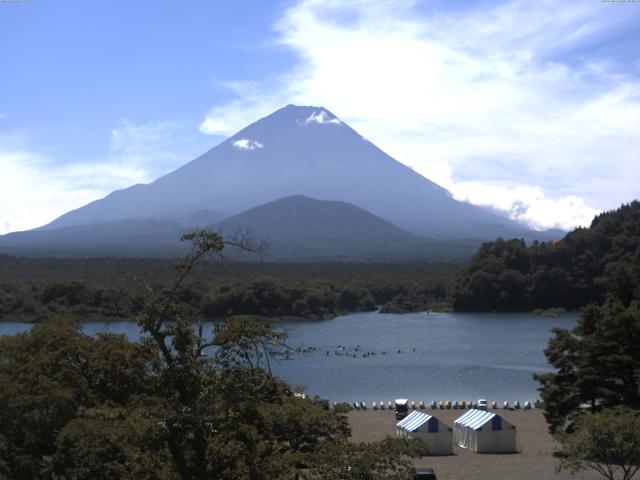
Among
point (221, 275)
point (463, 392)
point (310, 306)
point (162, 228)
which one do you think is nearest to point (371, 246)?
point (162, 228)

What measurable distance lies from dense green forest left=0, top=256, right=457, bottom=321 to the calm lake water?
6.87 feet

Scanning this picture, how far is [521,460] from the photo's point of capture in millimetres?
14406

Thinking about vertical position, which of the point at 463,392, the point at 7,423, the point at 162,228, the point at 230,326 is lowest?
the point at 463,392

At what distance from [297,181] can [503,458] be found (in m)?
147

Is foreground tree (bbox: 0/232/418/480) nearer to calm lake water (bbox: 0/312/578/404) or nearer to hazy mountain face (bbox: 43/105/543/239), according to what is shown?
calm lake water (bbox: 0/312/578/404)

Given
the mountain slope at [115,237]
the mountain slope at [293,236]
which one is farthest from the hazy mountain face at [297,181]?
the mountain slope at [293,236]

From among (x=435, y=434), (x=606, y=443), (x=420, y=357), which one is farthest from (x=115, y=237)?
(x=606, y=443)

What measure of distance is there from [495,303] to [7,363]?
43327 mm

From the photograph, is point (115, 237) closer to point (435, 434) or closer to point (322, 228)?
point (322, 228)

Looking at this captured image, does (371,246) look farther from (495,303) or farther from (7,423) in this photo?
(7,423)

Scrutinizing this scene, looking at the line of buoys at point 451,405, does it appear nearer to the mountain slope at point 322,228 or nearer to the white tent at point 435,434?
the white tent at point 435,434

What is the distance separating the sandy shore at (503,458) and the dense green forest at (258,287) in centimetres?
1641

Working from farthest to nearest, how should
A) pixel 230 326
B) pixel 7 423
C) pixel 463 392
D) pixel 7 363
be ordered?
pixel 463 392
pixel 7 363
pixel 7 423
pixel 230 326

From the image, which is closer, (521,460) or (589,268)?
(521,460)
